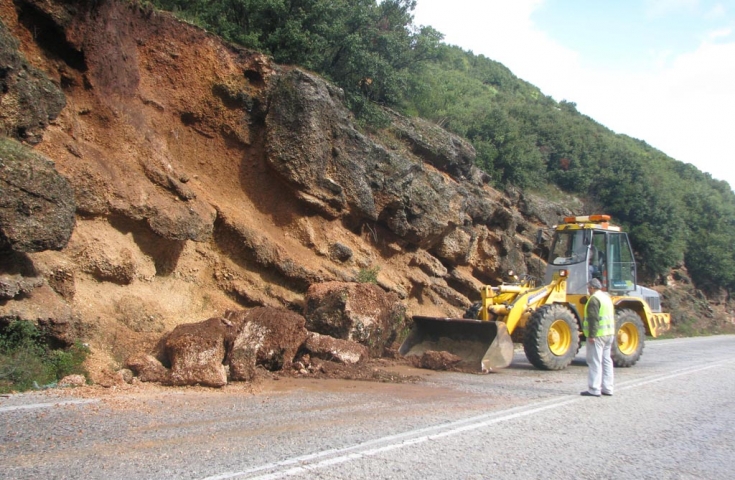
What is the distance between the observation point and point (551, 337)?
1220cm

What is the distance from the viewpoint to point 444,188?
59.2 ft

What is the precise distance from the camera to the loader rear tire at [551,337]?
1155 centimetres

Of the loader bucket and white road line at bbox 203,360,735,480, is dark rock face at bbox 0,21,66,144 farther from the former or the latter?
the loader bucket

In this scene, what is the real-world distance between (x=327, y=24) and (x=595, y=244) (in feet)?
30.2

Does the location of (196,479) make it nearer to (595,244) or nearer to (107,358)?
(107,358)

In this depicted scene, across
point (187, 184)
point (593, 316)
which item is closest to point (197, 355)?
point (187, 184)

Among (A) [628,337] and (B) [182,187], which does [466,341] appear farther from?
(B) [182,187]

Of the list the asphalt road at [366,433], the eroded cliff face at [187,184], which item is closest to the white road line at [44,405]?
the asphalt road at [366,433]

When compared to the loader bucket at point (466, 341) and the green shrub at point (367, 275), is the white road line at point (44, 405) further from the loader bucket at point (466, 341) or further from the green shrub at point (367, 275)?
the green shrub at point (367, 275)

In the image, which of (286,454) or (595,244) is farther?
(595,244)

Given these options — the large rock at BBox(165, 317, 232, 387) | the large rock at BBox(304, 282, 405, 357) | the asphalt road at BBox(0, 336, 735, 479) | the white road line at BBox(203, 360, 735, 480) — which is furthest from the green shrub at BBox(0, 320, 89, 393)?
the large rock at BBox(304, 282, 405, 357)

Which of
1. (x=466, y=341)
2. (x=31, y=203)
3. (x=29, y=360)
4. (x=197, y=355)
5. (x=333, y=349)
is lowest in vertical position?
(x=29, y=360)

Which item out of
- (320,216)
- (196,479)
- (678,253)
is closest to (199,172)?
(320,216)

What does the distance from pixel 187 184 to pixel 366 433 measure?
800 cm
